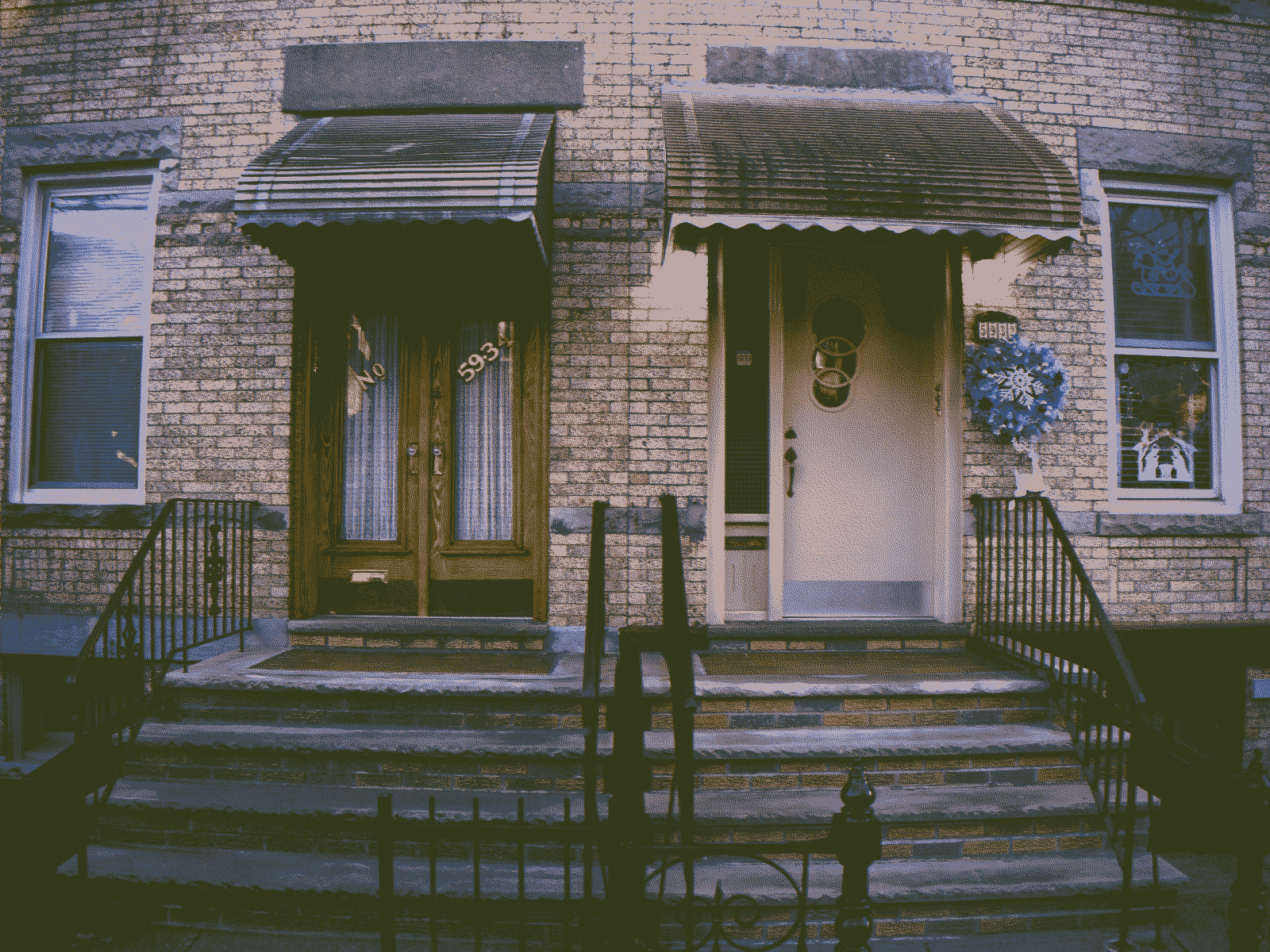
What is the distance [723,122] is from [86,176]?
181 inches

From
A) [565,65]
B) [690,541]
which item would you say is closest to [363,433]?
[690,541]

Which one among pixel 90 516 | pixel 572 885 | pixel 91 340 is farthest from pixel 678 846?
pixel 91 340

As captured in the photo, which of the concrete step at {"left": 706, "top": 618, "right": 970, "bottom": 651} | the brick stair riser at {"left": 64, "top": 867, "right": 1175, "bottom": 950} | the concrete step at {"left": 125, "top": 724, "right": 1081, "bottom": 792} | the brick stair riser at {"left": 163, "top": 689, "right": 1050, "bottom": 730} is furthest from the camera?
the concrete step at {"left": 706, "top": 618, "right": 970, "bottom": 651}

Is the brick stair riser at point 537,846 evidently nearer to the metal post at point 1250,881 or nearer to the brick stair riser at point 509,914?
the brick stair riser at point 509,914

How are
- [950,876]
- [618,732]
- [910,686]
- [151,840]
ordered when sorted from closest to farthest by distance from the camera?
[618,732] → [950,876] → [151,840] → [910,686]

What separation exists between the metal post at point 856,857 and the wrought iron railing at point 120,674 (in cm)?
327

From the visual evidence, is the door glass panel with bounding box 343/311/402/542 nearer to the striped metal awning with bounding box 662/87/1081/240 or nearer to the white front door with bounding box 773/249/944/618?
the striped metal awning with bounding box 662/87/1081/240

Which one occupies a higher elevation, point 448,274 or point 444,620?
point 448,274

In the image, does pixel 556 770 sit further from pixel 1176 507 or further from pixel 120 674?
pixel 1176 507

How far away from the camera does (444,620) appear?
16.6 ft

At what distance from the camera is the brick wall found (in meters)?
4.97

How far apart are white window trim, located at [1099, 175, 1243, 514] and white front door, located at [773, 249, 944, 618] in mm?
1311

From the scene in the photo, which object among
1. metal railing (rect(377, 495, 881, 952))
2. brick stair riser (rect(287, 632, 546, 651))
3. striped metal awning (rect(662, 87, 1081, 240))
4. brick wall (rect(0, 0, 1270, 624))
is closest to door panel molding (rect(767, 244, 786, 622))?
brick wall (rect(0, 0, 1270, 624))

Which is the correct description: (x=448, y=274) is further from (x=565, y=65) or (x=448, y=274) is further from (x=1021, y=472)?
(x=1021, y=472)
